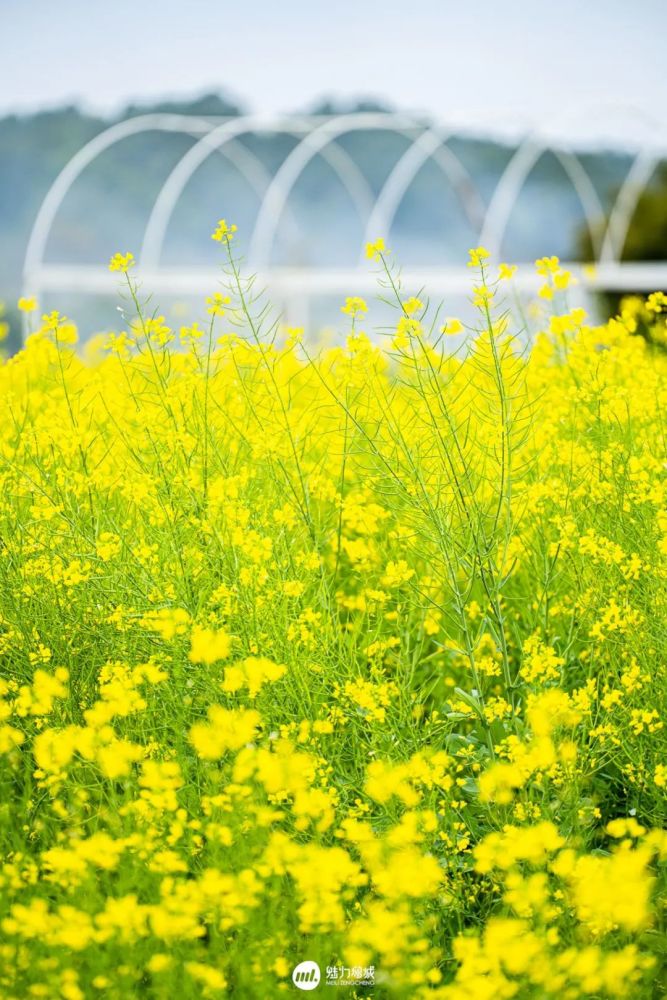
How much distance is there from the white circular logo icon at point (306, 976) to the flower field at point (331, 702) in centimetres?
1

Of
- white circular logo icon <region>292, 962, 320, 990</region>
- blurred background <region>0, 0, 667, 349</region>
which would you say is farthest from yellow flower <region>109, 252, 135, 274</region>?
blurred background <region>0, 0, 667, 349</region>

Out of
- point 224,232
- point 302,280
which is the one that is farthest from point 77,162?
point 224,232

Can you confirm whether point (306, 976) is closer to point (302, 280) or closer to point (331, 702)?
point (331, 702)

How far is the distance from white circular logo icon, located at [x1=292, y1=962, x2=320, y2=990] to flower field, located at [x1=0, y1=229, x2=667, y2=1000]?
0.01m

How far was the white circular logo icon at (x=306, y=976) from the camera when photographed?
1685mm

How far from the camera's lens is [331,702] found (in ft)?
8.15

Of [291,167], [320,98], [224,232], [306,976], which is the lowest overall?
[306,976]

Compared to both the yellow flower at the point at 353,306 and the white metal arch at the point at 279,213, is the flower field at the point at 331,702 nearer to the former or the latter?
the yellow flower at the point at 353,306

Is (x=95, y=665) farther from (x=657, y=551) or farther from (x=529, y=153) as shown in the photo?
(x=529, y=153)

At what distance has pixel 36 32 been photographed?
1202 inches

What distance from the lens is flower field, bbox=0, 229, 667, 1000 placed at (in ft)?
5.27

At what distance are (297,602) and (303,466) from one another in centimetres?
51

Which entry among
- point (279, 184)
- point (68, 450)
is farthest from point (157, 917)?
point (279, 184)

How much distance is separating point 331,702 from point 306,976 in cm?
84
